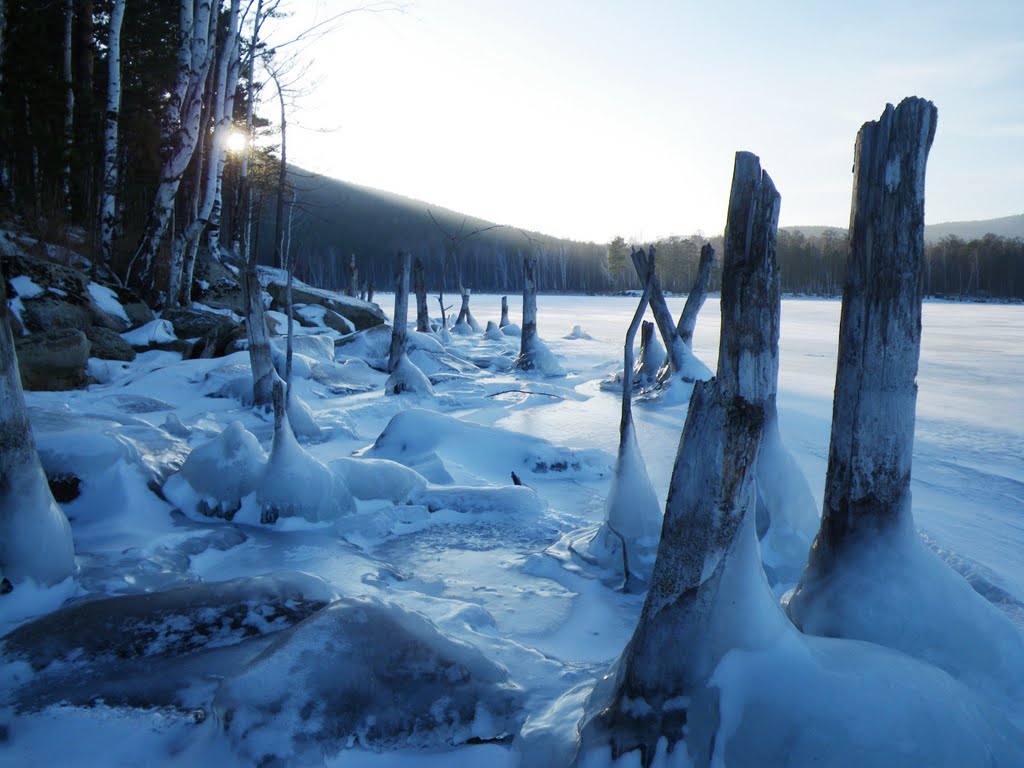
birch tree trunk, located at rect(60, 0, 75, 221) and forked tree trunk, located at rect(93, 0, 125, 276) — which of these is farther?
birch tree trunk, located at rect(60, 0, 75, 221)

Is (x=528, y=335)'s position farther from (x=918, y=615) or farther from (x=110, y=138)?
(x=918, y=615)

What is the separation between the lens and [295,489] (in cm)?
442

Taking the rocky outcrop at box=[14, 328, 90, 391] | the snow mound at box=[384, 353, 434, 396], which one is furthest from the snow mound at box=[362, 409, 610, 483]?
the rocky outcrop at box=[14, 328, 90, 391]

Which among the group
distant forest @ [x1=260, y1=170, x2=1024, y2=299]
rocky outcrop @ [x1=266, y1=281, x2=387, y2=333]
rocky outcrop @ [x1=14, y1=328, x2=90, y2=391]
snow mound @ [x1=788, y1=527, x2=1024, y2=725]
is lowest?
snow mound @ [x1=788, y1=527, x2=1024, y2=725]

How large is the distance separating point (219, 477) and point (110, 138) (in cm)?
948

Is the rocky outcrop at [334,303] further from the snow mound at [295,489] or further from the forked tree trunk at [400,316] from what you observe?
the snow mound at [295,489]

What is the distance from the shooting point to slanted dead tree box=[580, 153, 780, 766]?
6.36 feet

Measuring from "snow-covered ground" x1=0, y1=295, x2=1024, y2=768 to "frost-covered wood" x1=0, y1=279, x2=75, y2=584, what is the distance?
0.14 metres

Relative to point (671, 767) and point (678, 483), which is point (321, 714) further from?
point (678, 483)

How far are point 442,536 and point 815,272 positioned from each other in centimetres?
6729

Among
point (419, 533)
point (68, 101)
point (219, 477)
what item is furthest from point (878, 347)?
point (68, 101)

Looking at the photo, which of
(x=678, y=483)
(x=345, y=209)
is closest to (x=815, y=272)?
(x=345, y=209)

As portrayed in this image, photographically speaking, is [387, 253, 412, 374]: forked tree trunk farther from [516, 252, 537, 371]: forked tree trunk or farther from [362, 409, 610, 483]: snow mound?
[362, 409, 610, 483]: snow mound

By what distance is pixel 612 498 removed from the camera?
3.81 meters
